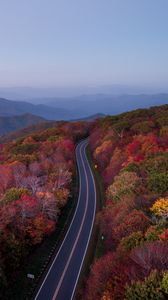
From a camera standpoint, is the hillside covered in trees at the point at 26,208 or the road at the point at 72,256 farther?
the hillside covered in trees at the point at 26,208

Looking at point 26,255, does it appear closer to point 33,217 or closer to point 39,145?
point 33,217

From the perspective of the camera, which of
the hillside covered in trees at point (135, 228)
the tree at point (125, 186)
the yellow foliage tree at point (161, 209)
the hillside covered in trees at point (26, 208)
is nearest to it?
the hillside covered in trees at point (135, 228)

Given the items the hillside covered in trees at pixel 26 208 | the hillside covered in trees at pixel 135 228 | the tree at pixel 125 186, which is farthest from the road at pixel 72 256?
the tree at pixel 125 186

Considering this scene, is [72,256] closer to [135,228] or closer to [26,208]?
[26,208]

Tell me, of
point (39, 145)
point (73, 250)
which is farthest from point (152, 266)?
point (39, 145)

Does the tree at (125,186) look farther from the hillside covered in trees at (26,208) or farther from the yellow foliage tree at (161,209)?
the yellow foliage tree at (161,209)

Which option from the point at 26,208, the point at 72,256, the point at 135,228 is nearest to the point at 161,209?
the point at 135,228
